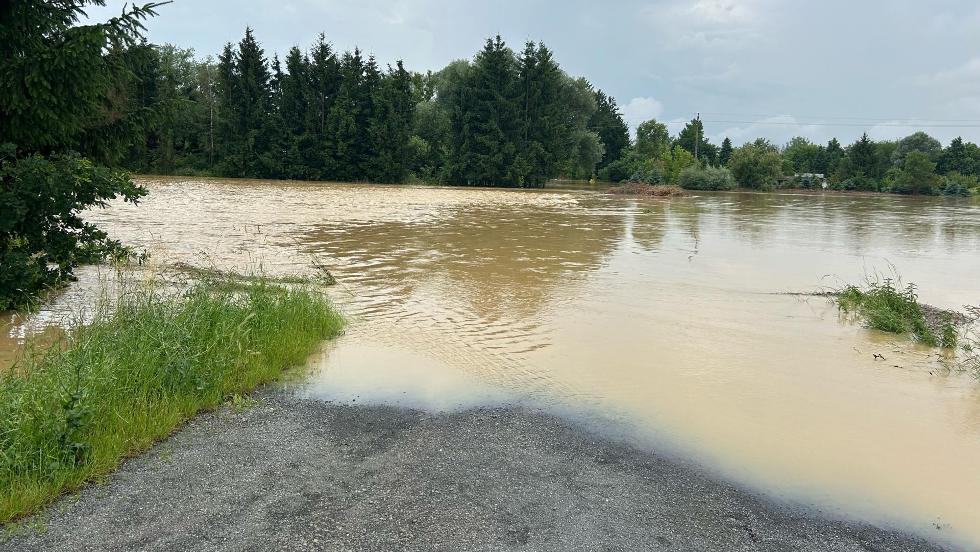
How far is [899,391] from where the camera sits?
6793 mm

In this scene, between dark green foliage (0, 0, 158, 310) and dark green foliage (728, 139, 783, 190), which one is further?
dark green foliage (728, 139, 783, 190)

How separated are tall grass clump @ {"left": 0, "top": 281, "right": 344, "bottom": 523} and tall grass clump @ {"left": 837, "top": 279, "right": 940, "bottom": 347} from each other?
7831 mm

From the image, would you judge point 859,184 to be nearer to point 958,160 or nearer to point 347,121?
point 958,160

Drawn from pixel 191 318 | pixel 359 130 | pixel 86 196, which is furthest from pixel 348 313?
pixel 359 130

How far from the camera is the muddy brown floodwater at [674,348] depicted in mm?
5117

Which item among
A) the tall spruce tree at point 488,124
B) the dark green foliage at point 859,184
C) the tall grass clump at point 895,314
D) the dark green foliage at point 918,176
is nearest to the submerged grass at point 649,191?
the tall spruce tree at point 488,124

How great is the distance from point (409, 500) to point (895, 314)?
27.9ft

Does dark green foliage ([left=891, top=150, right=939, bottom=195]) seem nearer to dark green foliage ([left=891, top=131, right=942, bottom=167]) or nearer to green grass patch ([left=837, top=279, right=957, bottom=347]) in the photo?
dark green foliage ([left=891, top=131, right=942, bottom=167])

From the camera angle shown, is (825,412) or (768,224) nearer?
(825,412)

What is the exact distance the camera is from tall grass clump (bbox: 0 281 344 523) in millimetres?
4055

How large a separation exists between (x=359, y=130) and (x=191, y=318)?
53438 millimetres

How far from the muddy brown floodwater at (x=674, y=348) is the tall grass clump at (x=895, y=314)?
0.32 meters

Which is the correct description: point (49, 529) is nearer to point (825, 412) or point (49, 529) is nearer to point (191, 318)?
point (191, 318)

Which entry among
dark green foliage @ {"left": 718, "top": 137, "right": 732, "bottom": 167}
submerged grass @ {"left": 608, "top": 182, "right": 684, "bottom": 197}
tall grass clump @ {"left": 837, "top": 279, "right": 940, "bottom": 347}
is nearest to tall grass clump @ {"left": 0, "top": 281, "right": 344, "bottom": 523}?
tall grass clump @ {"left": 837, "top": 279, "right": 940, "bottom": 347}
